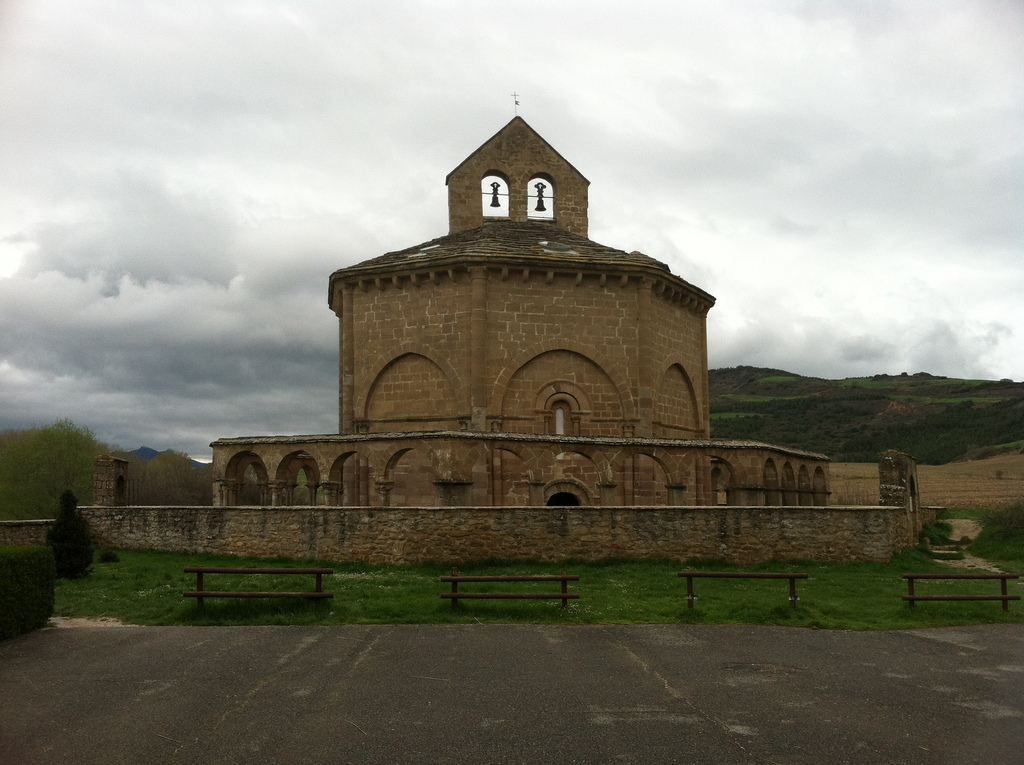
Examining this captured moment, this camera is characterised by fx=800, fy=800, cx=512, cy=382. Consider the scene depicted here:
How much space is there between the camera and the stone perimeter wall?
1573cm

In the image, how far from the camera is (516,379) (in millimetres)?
22812

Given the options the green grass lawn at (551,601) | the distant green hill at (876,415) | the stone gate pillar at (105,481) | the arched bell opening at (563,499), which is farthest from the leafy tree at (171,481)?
the distant green hill at (876,415)

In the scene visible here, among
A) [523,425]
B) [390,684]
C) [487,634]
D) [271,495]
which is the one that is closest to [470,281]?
[523,425]

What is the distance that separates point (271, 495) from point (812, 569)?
42.5 feet

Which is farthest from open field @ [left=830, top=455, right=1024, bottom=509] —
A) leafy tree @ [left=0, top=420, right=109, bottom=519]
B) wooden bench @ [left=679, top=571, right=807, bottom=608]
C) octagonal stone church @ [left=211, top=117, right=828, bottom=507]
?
leafy tree @ [left=0, top=420, right=109, bottom=519]

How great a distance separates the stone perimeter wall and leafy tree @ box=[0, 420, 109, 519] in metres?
31.3

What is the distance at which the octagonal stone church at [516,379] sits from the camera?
68.0 feet

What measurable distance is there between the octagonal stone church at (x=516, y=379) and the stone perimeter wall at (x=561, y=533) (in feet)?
9.47

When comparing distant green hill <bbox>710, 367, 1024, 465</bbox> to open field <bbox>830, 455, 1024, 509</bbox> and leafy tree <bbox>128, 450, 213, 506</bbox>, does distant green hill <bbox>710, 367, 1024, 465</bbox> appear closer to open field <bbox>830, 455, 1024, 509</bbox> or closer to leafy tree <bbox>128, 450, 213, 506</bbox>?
open field <bbox>830, 455, 1024, 509</bbox>

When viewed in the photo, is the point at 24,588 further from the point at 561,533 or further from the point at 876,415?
the point at 876,415

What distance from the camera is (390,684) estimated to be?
8.19 meters

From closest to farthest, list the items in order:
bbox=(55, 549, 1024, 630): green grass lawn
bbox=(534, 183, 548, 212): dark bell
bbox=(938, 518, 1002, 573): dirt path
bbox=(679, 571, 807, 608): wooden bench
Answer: bbox=(55, 549, 1024, 630): green grass lawn
bbox=(679, 571, 807, 608): wooden bench
bbox=(938, 518, 1002, 573): dirt path
bbox=(534, 183, 548, 212): dark bell

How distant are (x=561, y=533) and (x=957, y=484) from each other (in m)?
38.8

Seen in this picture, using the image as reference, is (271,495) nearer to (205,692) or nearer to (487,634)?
(487,634)
